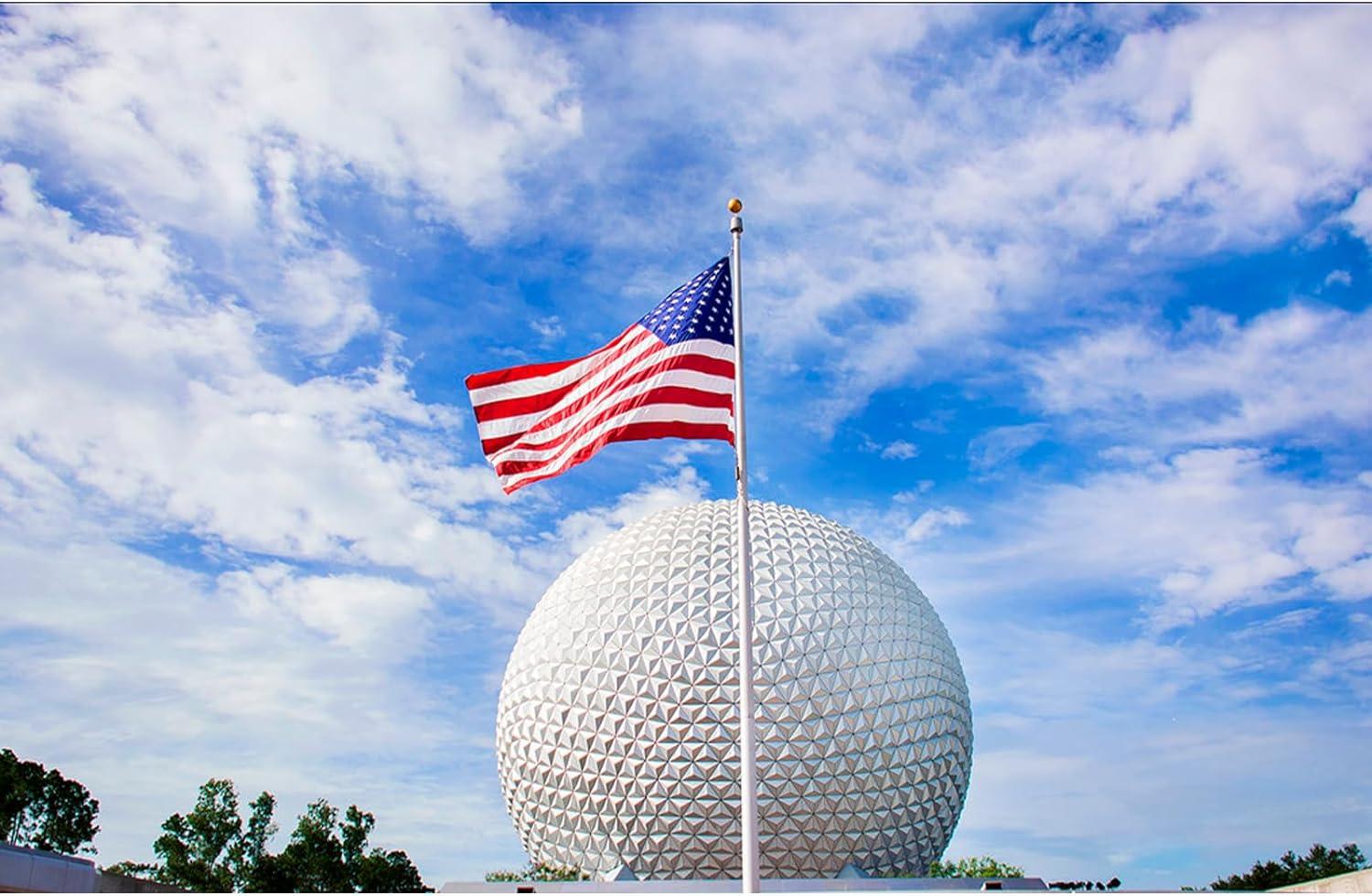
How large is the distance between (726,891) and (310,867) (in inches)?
1061

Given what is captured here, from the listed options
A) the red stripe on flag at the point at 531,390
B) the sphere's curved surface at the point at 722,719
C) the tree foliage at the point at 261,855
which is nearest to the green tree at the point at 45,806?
the tree foliage at the point at 261,855

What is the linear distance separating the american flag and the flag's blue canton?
0.02 meters

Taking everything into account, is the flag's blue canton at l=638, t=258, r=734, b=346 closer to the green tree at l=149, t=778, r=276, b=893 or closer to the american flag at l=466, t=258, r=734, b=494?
the american flag at l=466, t=258, r=734, b=494

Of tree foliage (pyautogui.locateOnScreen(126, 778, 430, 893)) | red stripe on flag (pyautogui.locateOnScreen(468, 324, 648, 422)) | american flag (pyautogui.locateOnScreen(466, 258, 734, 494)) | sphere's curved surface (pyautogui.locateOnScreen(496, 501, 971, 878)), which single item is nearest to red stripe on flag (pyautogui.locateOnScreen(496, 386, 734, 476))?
american flag (pyautogui.locateOnScreen(466, 258, 734, 494))

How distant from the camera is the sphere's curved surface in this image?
3141 cm

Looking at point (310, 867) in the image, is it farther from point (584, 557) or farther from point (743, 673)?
point (743, 673)

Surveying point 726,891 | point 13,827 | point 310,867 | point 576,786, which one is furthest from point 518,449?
point 13,827

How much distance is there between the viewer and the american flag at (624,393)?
50.5ft

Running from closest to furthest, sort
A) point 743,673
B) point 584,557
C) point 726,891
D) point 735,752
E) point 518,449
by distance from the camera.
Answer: point 743,673 → point 518,449 → point 726,891 → point 735,752 → point 584,557

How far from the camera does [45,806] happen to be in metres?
50.9

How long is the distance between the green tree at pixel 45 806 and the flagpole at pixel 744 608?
154 ft

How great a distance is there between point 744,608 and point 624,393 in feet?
12.0

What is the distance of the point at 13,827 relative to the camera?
49.7m

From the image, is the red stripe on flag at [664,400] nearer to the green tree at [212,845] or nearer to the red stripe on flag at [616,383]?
the red stripe on flag at [616,383]
